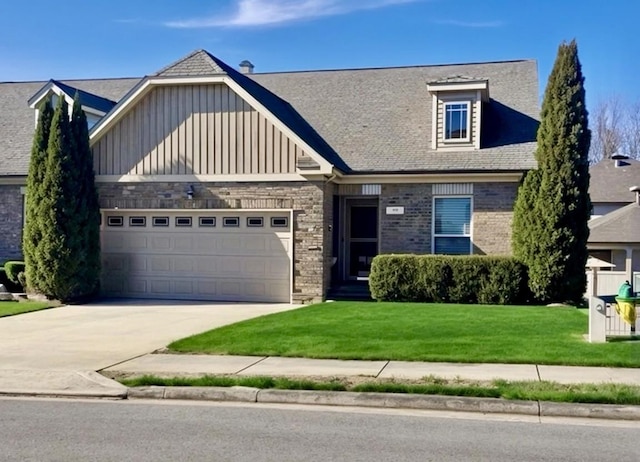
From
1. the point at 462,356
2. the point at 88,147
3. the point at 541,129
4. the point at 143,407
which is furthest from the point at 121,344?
the point at 541,129

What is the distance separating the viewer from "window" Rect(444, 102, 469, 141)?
60.4 ft

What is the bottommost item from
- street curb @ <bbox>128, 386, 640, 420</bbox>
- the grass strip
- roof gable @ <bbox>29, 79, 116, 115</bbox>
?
street curb @ <bbox>128, 386, 640, 420</bbox>

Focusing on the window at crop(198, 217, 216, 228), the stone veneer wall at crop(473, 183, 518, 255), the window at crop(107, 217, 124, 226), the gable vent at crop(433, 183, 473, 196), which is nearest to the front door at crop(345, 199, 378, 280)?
the gable vent at crop(433, 183, 473, 196)

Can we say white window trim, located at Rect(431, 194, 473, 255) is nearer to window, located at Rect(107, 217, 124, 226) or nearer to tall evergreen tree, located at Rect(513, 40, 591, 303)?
tall evergreen tree, located at Rect(513, 40, 591, 303)

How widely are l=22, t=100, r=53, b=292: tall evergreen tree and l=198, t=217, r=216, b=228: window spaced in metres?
4.00

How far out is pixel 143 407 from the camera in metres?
7.40

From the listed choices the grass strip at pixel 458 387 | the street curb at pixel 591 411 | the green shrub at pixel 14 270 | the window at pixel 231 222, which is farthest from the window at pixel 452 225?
the green shrub at pixel 14 270

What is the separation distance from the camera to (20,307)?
1585 centimetres

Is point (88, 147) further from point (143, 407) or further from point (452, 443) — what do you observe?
point (452, 443)

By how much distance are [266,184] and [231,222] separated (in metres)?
1.47

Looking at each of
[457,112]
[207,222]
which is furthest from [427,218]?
[207,222]

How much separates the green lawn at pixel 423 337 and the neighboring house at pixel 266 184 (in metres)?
3.37

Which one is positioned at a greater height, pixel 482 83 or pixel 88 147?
pixel 482 83

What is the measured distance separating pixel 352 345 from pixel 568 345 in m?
3.35
